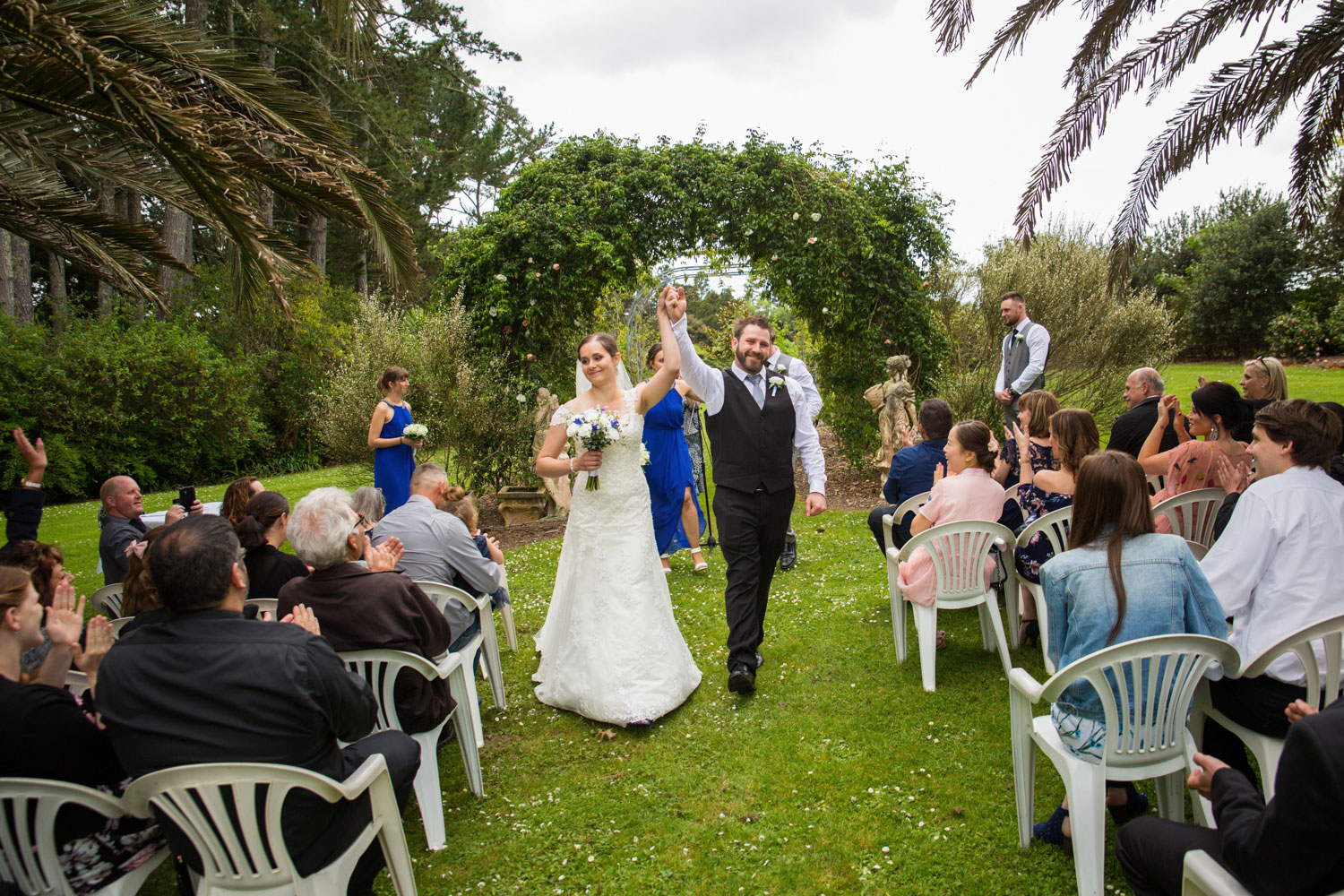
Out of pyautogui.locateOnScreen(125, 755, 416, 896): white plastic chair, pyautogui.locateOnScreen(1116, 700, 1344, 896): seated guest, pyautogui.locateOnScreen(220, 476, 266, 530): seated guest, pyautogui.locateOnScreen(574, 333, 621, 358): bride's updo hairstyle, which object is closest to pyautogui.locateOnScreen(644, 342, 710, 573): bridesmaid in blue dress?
pyautogui.locateOnScreen(574, 333, 621, 358): bride's updo hairstyle

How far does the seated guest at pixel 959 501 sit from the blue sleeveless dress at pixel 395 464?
16.8 ft

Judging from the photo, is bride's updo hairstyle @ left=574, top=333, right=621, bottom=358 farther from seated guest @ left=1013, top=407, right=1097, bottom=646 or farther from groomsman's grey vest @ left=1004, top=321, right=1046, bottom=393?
groomsman's grey vest @ left=1004, top=321, right=1046, bottom=393

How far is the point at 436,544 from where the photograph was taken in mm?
4070

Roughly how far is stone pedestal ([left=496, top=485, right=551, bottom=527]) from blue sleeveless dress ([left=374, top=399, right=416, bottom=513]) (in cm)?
266

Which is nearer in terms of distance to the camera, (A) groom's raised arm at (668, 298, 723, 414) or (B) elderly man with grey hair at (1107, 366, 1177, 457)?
(A) groom's raised arm at (668, 298, 723, 414)

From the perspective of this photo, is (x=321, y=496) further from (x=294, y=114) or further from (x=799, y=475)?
(x=799, y=475)

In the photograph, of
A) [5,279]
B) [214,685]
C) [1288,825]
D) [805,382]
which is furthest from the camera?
[5,279]

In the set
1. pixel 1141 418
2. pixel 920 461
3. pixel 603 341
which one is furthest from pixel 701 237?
pixel 1141 418

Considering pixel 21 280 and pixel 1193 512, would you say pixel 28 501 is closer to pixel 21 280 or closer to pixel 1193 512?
pixel 1193 512

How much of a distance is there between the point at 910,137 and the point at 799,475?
206 inches

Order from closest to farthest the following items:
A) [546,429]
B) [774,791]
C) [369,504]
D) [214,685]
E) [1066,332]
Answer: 1. [214,685]
2. [774,791]
3. [369,504]
4. [546,429]
5. [1066,332]

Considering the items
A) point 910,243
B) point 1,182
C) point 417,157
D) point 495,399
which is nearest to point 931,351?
point 910,243

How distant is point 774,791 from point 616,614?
1321mm

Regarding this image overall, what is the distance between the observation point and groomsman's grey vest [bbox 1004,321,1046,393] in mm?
7539
